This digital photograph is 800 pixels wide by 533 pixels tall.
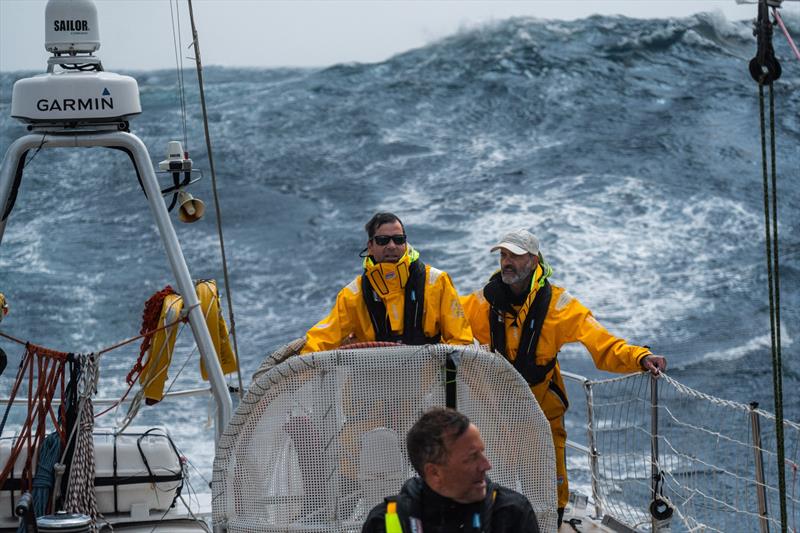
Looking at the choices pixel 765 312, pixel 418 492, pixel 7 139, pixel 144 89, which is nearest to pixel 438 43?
pixel 144 89

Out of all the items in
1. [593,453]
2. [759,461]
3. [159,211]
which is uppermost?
[159,211]

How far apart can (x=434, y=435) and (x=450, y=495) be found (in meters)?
0.11

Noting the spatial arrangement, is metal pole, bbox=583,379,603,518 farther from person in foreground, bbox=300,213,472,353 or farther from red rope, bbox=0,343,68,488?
red rope, bbox=0,343,68,488

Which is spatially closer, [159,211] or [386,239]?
[159,211]

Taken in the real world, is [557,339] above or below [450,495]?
below

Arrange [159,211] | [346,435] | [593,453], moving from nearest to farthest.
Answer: [346,435] < [159,211] < [593,453]

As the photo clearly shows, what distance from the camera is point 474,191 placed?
15945mm

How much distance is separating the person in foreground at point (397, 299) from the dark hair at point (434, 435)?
151 centimetres

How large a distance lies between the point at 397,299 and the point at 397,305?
19 mm

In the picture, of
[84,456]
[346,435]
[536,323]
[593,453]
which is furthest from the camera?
[593,453]

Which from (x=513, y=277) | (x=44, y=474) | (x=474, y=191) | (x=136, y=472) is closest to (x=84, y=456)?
(x=44, y=474)

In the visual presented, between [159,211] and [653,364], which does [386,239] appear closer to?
[159,211]

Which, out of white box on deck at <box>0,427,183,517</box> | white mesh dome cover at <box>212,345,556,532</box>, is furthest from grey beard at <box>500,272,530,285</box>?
white box on deck at <box>0,427,183,517</box>

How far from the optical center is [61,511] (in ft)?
10.3
